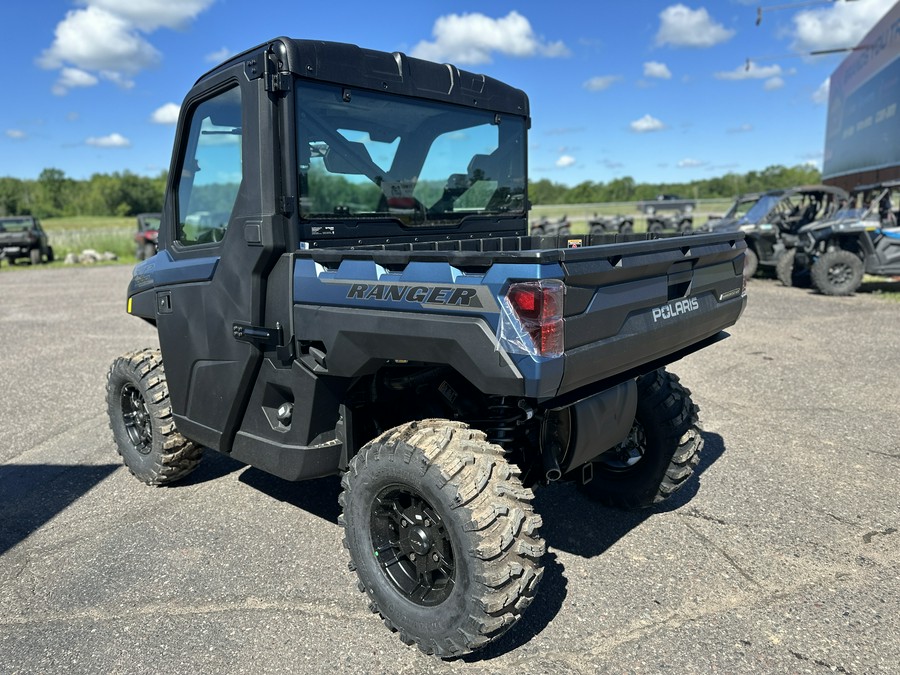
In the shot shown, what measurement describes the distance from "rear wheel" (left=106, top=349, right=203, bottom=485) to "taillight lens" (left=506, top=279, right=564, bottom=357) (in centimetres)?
268

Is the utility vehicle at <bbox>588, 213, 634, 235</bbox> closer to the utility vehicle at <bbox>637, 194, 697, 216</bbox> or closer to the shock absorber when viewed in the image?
the utility vehicle at <bbox>637, 194, 697, 216</bbox>

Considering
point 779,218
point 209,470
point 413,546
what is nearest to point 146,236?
point 779,218

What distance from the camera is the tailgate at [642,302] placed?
2361mm

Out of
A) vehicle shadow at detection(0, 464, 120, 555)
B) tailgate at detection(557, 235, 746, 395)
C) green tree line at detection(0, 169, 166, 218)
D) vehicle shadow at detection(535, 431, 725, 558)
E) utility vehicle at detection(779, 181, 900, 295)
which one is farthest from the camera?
green tree line at detection(0, 169, 166, 218)

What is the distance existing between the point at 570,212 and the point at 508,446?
35268 millimetres

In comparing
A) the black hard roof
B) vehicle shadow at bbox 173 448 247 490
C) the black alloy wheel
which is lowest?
vehicle shadow at bbox 173 448 247 490

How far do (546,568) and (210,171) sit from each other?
2.66 meters

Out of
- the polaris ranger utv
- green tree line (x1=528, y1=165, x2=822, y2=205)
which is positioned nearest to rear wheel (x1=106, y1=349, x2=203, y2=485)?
the polaris ranger utv

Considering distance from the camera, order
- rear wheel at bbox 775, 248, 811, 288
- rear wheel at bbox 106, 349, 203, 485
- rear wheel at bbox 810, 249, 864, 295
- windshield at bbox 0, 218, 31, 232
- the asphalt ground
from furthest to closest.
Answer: windshield at bbox 0, 218, 31, 232
rear wheel at bbox 775, 248, 811, 288
rear wheel at bbox 810, 249, 864, 295
rear wheel at bbox 106, 349, 203, 485
the asphalt ground

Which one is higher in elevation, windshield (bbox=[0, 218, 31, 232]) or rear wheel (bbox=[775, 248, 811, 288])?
windshield (bbox=[0, 218, 31, 232])

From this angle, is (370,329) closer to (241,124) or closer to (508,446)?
(508,446)

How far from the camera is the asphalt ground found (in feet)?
8.74

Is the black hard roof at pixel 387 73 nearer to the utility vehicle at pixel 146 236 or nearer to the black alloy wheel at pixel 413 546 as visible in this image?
the black alloy wheel at pixel 413 546

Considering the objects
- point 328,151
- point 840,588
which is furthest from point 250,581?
point 840,588
